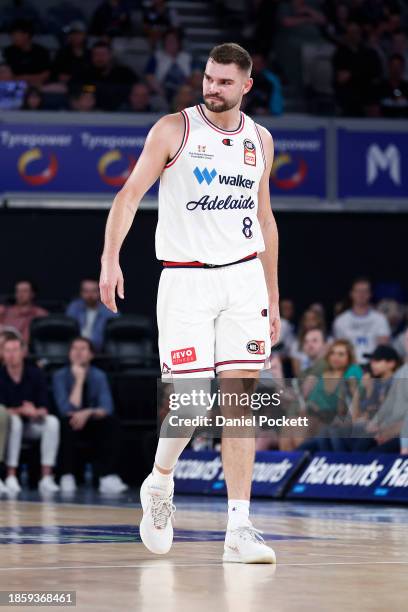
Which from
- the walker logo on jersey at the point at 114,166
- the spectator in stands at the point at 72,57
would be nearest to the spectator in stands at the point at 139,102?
the walker logo on jersey at the point at 114,166

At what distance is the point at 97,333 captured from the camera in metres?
16.1

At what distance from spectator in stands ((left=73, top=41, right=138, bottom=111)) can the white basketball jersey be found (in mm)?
11588

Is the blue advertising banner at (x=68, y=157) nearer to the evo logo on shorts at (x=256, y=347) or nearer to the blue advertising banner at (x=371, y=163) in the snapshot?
the blue advertising banner at (x=371, y=163)

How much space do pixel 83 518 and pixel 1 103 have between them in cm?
968

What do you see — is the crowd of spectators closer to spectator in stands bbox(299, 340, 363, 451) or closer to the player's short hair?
spectator in stands bbox(299, 340, 363, 451)

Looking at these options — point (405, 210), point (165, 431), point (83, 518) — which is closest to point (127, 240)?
point (405, 210)

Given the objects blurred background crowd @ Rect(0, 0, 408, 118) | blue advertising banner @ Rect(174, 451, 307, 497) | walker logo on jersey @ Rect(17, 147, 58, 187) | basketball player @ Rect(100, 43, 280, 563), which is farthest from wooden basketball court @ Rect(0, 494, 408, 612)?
blurred background crowd @ Rect(0, 0, 408, 118)

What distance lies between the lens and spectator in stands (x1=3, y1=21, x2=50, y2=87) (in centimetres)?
1803

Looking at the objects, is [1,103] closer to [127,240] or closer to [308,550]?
[127,240]

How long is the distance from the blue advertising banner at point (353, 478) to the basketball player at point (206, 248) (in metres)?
4.69

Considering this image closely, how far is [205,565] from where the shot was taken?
573cm

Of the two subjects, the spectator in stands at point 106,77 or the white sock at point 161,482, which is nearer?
the white sock at point 161,482

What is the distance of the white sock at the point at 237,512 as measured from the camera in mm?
5992

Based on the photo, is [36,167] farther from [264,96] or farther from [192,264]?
[192,264]
